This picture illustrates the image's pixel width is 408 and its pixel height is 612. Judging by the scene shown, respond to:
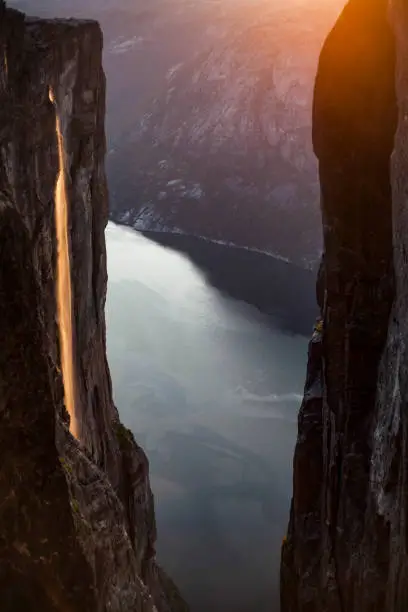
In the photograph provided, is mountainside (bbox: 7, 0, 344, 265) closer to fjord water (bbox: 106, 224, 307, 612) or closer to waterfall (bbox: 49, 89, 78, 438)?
fjord water (bbox: 106, 224, 307, 612)

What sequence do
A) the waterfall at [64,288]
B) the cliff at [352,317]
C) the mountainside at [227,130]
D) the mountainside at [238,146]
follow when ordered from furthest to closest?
the mountainside at [227,130] < the mountainside at [238,146] < the cliff at [352,317] < the waterfall at [64,288]

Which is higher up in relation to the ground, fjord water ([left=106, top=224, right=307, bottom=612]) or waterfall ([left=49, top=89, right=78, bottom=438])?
waterfall ([left=49, top=89, right=78, bottom=438])

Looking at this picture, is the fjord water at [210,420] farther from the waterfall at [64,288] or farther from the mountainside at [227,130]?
the mountainside at [227,130]

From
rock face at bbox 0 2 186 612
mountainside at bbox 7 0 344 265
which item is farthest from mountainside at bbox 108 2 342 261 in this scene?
rock face at bbox 0 2 186 612

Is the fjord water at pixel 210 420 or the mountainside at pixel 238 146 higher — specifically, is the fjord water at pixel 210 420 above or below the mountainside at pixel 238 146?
below

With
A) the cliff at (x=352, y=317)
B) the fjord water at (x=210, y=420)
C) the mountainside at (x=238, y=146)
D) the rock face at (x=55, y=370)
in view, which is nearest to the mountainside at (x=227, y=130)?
the mountainside at (x=238, y=146)

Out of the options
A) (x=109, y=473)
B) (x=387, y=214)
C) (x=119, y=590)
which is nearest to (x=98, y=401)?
(x=109, y=473)
